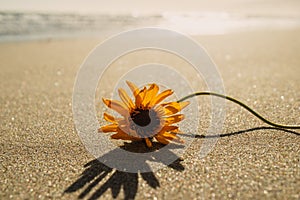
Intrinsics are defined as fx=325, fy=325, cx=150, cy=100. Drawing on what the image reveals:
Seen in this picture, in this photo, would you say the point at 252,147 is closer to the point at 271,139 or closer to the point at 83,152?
the point at 271,139

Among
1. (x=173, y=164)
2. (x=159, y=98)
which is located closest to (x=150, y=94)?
(x=159, y=98)

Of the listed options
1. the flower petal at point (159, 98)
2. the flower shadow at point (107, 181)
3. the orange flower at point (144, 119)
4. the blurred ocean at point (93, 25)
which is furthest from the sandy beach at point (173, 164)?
the blurred ocean at point (93, 25)

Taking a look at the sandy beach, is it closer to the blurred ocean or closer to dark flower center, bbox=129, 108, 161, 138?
dark flower center, bbox=129, 108, 161, 138

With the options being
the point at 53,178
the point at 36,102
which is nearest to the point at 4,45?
the point at 36,102

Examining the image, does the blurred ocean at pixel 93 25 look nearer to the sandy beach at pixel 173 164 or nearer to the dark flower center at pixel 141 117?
the sandy beach at pixel 173 164

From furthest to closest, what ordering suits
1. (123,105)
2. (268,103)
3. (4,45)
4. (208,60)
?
1. (4,45)
2. (208,60)
3. (268,103)
4. (123,105)

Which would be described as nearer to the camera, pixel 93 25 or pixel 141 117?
pixel 141 117

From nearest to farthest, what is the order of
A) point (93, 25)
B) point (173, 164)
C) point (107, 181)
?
point (107, 181) < point (173, 164) < point (93, 25)

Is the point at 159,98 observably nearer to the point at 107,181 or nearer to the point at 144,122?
the point at 144,122
